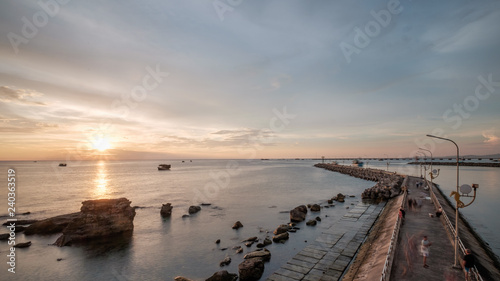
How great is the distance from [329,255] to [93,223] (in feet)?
105

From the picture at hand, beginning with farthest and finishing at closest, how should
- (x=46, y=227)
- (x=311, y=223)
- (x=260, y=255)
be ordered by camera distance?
(x=311, y=223)
(x=46, y=227)
(x=260, y=255)

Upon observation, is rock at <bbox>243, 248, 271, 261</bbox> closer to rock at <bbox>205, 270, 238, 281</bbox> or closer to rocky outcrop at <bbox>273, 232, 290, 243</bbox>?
rock at <bbox>205, 270, 238, 281</bbox>

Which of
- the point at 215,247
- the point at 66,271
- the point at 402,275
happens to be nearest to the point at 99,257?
the point at 66,271

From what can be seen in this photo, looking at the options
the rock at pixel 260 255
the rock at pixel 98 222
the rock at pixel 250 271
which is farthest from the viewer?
the rock at pixel 98 222

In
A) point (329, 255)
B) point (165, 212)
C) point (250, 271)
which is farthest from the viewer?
point (165, 212)

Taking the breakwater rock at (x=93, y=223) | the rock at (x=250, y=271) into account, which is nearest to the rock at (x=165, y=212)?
the breakwater rock at (x=93, y=223)

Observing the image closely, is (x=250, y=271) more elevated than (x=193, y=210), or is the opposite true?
(x=250, y=271)

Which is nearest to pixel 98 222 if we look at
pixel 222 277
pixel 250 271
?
pixel 222 277

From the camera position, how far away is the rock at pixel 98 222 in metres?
31.1

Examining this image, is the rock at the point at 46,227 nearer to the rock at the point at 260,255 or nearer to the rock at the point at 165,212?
the rock at the point at 165,212

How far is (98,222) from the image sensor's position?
32.5 meters

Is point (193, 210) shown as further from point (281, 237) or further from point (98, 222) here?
point (281, 237)

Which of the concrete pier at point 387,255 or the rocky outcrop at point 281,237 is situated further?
the rocky outcrop at point 281,237

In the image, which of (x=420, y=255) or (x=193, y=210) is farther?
(x=193, y=210)
